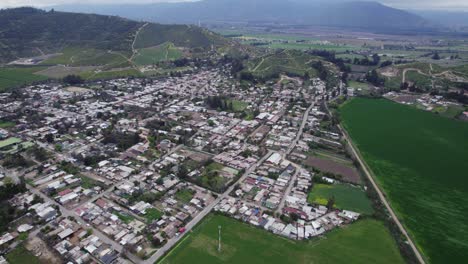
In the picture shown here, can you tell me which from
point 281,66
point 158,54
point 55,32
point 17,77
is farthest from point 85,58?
point 281,66

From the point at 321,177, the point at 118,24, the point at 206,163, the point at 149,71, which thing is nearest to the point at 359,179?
the point at 321,177

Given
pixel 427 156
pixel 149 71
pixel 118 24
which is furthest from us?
pixel 118 24

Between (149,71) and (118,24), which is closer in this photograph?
(149,71)

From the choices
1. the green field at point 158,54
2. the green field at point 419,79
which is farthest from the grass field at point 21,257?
the green field at point 419,79

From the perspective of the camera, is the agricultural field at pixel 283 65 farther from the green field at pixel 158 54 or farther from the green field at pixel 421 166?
the green field at pixel 158 54

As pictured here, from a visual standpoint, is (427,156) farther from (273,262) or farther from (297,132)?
(273,262)

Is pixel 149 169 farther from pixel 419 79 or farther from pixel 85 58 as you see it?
pixel 85 58
